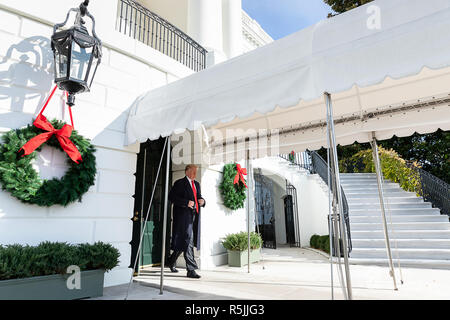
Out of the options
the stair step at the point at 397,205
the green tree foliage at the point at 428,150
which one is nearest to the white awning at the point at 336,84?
the stair step at the point at 397,205

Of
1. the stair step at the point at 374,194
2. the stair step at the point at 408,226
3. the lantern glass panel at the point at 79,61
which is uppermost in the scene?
the lantern glass panel at the point at 79,61

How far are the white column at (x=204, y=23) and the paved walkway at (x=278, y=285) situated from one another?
6115 millimetres

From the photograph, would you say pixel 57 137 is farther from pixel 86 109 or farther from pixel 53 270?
pixel 53 270

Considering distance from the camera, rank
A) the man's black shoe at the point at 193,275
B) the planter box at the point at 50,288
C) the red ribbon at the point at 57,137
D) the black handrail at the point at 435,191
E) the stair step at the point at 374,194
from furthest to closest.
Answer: the stair step at the point at 374,194 < the black handrail at the point at 435,191 < the man's black shoe at the point at 193,275 < the red ribbon at the point at 57,137 < the planter box at the point at 50,288

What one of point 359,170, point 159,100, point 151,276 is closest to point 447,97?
point 159,100

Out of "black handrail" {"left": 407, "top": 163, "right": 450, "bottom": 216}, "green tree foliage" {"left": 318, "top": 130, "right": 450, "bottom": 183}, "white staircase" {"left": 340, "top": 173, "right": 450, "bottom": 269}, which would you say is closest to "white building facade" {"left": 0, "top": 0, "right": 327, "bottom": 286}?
"white staircase" {"left": 340, "top": 173, "right": 450, "bottom": 269}

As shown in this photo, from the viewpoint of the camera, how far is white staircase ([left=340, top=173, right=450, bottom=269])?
22.8 ft

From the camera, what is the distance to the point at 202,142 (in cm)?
619

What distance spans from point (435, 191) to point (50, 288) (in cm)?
1078

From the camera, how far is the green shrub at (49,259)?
2.96 meters

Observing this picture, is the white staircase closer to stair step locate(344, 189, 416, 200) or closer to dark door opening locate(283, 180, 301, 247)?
stair step locate(344, 189, 416, 200)

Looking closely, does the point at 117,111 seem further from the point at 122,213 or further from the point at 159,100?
the point at 122,213

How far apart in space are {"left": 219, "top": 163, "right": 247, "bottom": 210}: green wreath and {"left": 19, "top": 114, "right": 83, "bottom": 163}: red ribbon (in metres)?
3.69

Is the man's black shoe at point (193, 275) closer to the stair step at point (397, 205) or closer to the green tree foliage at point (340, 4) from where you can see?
the stair step at point (397, 205)
